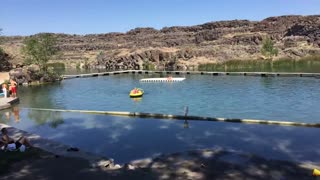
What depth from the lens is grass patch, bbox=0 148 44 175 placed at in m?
16.8

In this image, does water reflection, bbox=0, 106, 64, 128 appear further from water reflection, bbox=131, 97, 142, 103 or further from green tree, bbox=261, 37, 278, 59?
green tree, bbox=261, 37, 278, 59

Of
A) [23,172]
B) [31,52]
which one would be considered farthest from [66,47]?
[23,172]

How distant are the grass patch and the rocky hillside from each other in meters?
71.7

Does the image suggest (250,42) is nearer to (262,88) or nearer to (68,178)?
(262,88)

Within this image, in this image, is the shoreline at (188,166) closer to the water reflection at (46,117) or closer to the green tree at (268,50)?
the water reflection at (46,117)

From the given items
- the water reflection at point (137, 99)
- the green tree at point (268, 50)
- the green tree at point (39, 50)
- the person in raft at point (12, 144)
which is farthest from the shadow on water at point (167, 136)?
the green tree at point (268, 50)

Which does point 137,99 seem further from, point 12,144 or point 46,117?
point 12,144

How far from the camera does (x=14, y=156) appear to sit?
59.7 ft

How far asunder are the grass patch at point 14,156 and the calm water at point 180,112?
393 centimetres

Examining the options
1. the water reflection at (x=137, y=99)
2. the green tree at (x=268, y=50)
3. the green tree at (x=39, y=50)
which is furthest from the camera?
the green tree at (x=268, y=50)

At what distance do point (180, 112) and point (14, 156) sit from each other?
18902 mm

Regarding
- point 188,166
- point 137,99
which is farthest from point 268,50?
point 188,166

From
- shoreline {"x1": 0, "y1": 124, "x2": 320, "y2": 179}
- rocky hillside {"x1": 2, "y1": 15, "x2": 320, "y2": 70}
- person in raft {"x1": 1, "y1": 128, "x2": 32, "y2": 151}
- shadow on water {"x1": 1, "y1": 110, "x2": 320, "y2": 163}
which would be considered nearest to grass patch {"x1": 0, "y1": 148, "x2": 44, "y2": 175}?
shoreline {"x1": 0, "y1": 124, "x2": 320, "y2": 179}

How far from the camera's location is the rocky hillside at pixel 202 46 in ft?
349
